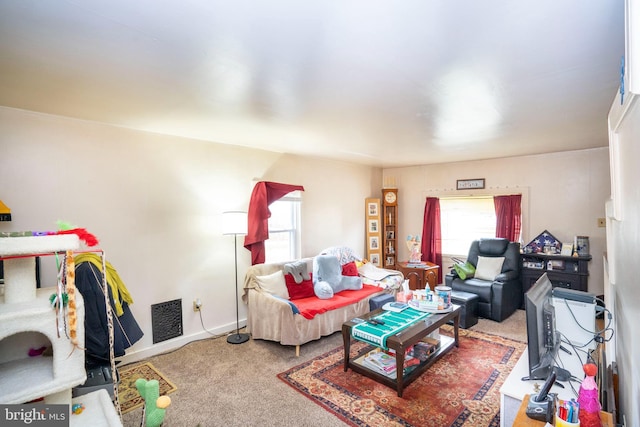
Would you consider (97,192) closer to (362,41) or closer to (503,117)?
(362,41)

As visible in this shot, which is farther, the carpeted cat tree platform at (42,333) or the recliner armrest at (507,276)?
the recliner armrest at (507,276)

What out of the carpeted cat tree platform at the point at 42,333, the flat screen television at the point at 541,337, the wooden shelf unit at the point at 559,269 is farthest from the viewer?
the wooden shelf unit at the point at 559,269

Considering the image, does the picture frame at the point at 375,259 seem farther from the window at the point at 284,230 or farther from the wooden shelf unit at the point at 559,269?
the wooden shelf unit at the point at 559,269

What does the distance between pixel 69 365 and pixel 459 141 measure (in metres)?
3.98

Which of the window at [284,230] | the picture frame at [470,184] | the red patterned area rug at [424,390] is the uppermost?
the picture frame at [470,184]

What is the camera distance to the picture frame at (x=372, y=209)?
5930mm

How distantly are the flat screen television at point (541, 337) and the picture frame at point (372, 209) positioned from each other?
167 inches

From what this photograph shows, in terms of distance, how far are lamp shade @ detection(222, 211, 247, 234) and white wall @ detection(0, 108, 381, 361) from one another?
1.06 ft

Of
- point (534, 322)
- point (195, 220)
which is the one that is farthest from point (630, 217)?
point (195, 220)

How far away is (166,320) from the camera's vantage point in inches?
135

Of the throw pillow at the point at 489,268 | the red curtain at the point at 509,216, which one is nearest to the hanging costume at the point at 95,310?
the throw pillow at the point at 489,268

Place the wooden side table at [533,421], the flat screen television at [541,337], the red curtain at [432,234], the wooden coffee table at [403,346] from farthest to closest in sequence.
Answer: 1. the red curtain at [432,234]
2. the wooden coffee table at [403,346]
3. the flat screen television at [541,337]
4. the wooden side table at [533,421]

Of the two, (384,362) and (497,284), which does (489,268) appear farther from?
(384,362)

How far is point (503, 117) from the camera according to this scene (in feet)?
9.32
